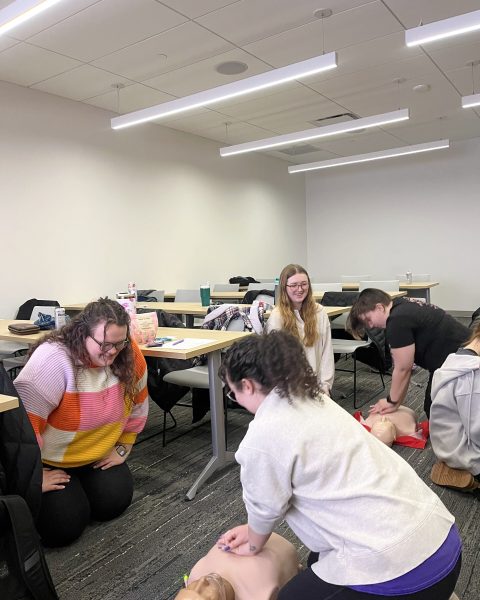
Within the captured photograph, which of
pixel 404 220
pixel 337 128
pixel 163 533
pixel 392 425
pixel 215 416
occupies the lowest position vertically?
pixel 163 533

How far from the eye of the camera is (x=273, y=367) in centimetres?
106

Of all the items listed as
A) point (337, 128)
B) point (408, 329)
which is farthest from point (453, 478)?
point (337, 128)

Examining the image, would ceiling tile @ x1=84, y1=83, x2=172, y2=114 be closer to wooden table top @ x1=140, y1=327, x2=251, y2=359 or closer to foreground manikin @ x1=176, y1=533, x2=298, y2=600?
wooden table top @ x1=140, y1=327, x2=251, y2=359

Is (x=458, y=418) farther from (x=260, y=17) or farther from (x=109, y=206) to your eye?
(x=109, y=206)

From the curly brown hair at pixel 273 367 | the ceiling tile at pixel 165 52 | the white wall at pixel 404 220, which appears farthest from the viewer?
the white wall at pixel 404 220

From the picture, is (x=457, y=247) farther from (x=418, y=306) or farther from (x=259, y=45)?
(x=418, y=306)

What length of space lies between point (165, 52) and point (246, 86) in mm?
837

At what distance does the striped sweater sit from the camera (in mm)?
1766

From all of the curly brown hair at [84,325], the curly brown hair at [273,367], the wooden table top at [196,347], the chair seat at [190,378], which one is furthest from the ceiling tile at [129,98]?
the curly brown hair at [273,367]

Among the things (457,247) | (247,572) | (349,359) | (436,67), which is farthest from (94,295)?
(457,247)

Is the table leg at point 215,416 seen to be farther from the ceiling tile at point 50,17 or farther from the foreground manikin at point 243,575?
the ceiling tile at point 50,17

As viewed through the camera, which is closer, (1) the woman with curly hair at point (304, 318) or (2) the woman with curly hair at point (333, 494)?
(2) the woman with curly hair at point (333, 494)

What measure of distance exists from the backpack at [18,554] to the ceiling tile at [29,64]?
12.8ft

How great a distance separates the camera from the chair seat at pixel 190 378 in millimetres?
2696
